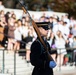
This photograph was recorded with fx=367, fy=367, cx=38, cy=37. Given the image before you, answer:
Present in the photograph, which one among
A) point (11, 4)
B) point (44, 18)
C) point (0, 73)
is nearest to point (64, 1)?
point (11, 4)

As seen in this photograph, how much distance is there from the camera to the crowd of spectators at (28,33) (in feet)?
43.0

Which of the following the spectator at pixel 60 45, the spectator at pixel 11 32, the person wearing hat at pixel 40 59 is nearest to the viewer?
the person wearing hat at pixel 40 59

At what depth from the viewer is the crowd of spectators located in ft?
43.0

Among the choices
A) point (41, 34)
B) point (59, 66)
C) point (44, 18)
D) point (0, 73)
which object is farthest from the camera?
point (44, 18)

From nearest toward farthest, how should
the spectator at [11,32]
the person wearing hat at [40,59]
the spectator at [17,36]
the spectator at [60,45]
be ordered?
the person wearing hat at [40,59] < the spectator at [11,32] < the spectator at [17,36] < the spectator at [60,45]

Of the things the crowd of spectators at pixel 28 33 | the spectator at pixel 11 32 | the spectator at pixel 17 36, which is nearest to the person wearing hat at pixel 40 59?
the crowd of spectators at pixel 28 33

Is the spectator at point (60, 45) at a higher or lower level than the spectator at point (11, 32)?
lower

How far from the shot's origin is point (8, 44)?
42.5ft

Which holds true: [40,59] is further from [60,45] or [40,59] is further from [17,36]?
[60,45]

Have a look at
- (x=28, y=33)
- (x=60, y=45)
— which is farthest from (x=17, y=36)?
(x=60, y=45)

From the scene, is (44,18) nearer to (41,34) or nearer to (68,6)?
(68,6)

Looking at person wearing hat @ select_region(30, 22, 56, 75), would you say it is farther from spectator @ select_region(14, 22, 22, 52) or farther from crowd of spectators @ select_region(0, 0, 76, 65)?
spectator @ select_region(14, 22, 22, 52)

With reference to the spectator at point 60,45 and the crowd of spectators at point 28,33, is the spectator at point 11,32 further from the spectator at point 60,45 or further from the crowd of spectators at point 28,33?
the spectator at point 60,45

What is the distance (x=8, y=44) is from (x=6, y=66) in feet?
2.88
